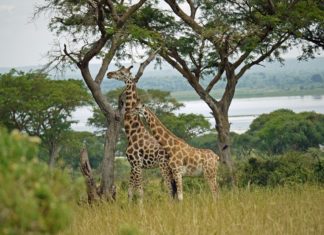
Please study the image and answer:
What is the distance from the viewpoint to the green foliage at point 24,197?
212 cm

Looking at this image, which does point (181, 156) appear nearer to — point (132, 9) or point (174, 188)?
point (174, 188)

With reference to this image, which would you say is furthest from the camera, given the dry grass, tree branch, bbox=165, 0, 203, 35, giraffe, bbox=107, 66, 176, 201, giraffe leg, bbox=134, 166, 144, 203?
tree branch, bbox=165, 0, 203, 35

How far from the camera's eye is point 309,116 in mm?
44062

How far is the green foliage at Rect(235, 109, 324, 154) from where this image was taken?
1551 inches

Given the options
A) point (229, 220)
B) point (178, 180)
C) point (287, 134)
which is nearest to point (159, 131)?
point (178, 180)

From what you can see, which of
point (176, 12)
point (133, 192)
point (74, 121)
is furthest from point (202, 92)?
point (74, 121)

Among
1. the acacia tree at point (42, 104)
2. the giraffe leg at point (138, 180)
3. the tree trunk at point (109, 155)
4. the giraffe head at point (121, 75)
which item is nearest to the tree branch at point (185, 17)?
the tree trunk at point (109, 155)

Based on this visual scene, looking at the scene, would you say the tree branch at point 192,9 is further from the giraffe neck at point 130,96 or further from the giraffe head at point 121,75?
the giraffe neck at point 130,96

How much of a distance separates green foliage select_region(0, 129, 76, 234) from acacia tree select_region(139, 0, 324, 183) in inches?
570

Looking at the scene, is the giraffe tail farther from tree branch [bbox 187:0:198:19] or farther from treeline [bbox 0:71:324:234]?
tree branch [bbox 187:0:198:19]

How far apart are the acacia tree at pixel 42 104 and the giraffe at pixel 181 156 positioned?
2001 centimetres

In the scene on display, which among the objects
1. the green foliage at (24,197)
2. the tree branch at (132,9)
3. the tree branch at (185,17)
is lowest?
the green foliage at (24,197)

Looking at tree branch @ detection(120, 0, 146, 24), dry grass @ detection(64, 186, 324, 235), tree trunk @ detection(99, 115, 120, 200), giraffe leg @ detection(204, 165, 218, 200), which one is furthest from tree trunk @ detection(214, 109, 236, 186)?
dry grass @ detection(64, 186, 324, 235)

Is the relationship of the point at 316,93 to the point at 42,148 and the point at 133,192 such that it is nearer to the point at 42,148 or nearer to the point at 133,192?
the point at 42,148
